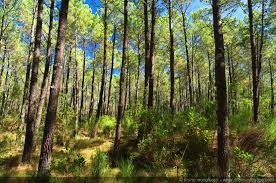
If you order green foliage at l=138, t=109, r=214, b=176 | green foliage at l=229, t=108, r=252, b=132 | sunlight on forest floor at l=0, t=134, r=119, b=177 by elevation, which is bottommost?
sunlight on forest floor at l=0, t=134, r=119, b=177

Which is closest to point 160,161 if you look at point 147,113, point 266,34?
point 147,113

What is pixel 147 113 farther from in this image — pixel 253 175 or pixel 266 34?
pixel 266 34

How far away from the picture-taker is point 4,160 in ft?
35.8

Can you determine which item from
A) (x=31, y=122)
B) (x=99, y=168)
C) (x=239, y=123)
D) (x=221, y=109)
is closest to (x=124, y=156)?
(x=99, y=168)

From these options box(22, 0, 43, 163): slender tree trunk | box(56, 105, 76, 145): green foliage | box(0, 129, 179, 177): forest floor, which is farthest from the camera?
box(56, 105, 76, 145): green foliage

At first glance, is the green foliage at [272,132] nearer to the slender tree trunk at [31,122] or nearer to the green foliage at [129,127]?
the green foliage at [129,127]

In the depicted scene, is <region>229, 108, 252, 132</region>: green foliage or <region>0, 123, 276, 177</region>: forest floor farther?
<region>229, 108, 252, 132</region>: green foliage

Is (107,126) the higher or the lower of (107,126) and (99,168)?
the higher

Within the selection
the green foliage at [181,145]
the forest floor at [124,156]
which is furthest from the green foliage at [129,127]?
the green foliage at [181,145]

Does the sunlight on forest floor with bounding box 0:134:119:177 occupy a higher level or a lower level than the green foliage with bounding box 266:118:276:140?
lower

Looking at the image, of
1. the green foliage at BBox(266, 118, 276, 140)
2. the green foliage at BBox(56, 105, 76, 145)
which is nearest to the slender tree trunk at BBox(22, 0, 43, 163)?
the green foliage at BBox(56, 105, 76, 145)

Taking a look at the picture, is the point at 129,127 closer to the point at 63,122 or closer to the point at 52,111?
the point at 63,122

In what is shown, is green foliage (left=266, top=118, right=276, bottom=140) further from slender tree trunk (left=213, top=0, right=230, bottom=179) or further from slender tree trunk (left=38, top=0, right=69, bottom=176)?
slender tree trunk (left=38, top=0, right=69, bottom=176)

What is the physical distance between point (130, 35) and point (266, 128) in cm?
2172
